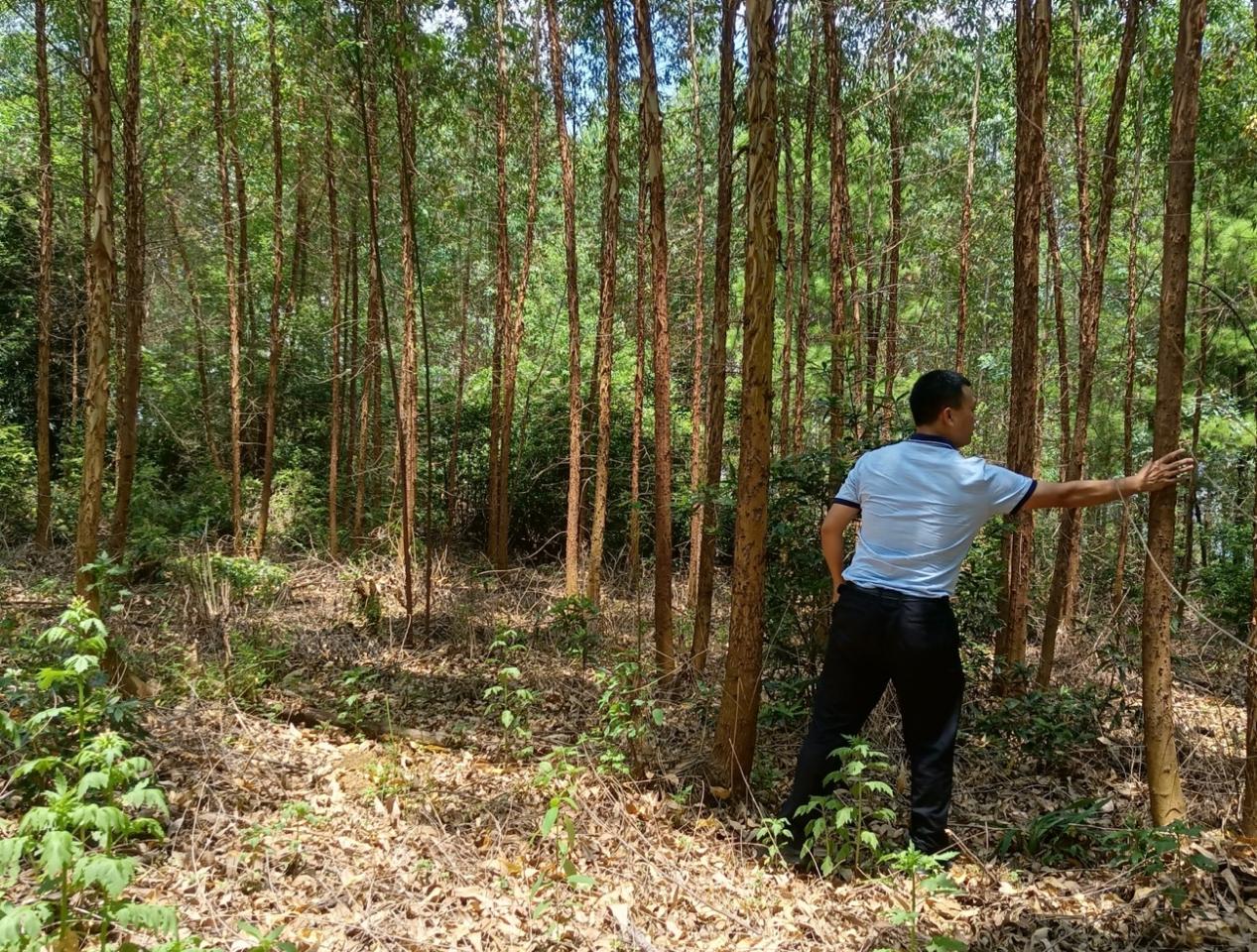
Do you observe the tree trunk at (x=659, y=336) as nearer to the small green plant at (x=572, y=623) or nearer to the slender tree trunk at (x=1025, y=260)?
the small green plant at (x=572, y=623)

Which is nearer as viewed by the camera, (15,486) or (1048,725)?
(1048,725)

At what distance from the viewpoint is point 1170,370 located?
8.34 ft

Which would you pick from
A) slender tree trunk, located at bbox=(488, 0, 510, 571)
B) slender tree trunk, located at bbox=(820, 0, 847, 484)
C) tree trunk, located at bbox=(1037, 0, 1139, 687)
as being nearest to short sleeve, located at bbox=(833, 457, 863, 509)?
slender tree trunk, located at bbox=(820, 0, 847, 484)

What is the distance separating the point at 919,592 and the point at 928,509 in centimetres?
33

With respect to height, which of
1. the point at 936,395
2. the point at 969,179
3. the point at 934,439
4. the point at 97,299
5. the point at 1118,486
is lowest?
the point at 1118,486

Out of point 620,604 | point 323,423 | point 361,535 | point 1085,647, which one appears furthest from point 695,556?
point 323,423

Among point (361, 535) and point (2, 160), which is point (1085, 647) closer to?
point (361, 535)

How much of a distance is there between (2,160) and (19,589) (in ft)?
22.2

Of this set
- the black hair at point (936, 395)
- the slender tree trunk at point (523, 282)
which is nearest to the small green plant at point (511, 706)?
the black hair at point (936, 395)

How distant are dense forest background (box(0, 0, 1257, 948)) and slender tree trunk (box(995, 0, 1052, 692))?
24mm

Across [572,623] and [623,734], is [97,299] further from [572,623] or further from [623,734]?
[572,623]

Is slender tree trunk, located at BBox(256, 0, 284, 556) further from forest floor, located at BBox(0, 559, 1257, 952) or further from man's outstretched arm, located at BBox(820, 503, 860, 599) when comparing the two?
man's outstretched arm, located at BBox(820, 503, 860, 599)

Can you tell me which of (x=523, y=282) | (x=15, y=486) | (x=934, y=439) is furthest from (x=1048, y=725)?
(x=15, y=486)

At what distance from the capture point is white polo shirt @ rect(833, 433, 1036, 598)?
274cm
